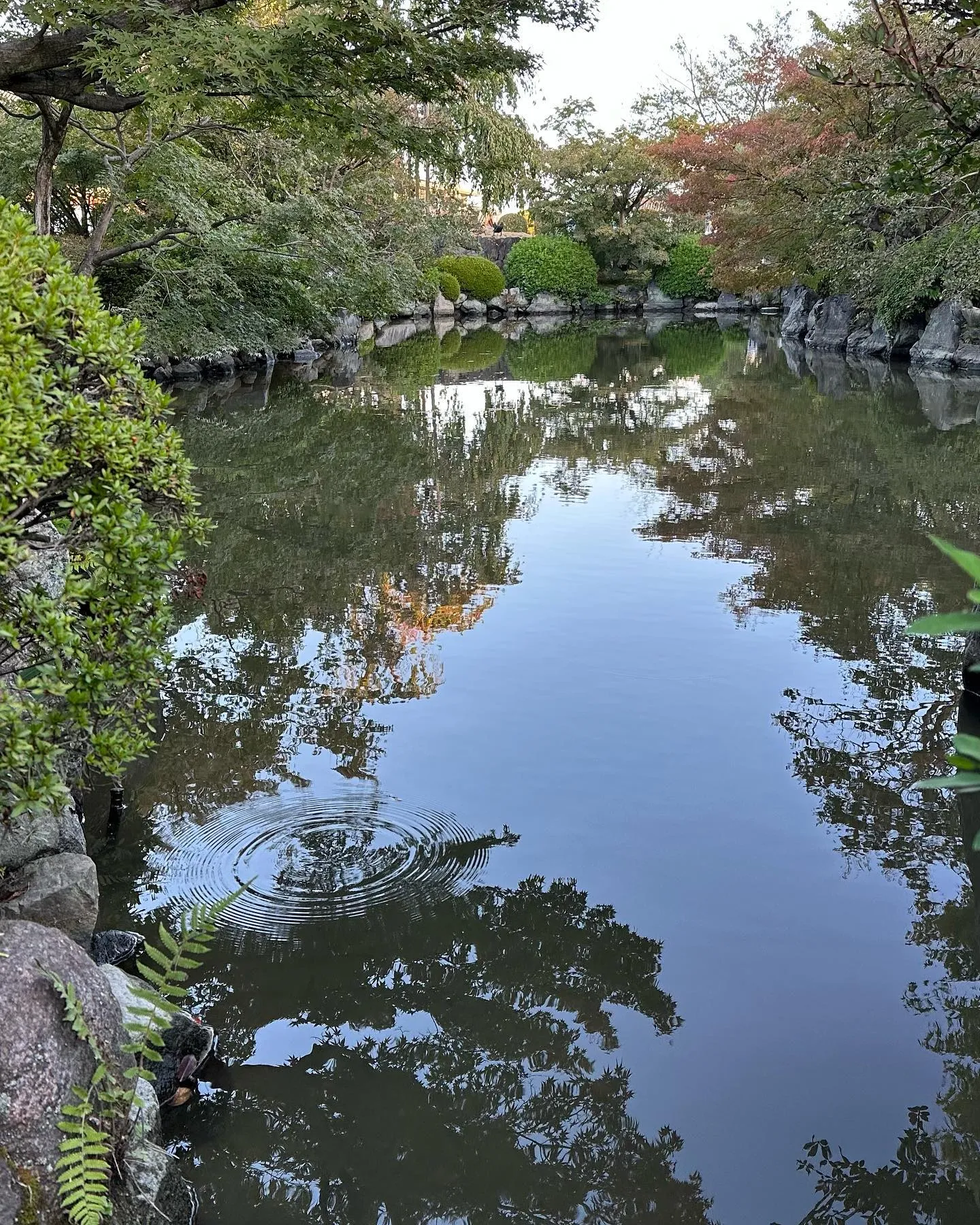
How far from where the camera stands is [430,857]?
369 centimetres

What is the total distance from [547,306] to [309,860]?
36.7m

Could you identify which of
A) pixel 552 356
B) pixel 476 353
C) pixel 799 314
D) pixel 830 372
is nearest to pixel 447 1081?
pixel 830 372

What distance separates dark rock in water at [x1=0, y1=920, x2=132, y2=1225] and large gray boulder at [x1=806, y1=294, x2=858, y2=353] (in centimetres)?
2310

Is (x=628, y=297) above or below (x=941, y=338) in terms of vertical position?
above

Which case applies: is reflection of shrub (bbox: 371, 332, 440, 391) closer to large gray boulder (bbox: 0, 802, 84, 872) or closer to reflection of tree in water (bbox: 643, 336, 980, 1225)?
reflection of tree in water (bbox: 643, 336, 980, 1225)

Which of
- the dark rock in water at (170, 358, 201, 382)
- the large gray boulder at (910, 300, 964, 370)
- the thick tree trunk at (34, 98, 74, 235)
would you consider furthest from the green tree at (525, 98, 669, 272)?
the thick tree trunk at (34, 98, 74, 235)

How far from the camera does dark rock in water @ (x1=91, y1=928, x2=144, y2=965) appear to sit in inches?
121

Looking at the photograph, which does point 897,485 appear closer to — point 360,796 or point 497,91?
point 497,91

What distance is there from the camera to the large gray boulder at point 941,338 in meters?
18.9

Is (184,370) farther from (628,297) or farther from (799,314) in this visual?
(628,297)

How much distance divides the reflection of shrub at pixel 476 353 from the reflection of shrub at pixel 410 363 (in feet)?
1.05

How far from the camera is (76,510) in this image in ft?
8.45

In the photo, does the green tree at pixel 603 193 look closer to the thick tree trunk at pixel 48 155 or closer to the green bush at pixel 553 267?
the green bush at pixel 553 267

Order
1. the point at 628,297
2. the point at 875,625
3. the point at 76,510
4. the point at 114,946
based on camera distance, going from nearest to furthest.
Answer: the point at 76,510
the point at 114,946
the point at 875,625
the point at 628,297
